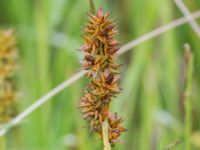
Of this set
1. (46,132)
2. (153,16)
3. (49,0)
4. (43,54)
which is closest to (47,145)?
(46,132)

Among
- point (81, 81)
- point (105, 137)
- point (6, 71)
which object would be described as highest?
point (81, 81)

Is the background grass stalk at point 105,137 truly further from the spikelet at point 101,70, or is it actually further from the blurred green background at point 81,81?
the blurred green background at point 81,81

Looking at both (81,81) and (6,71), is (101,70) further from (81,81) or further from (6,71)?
(81,81)

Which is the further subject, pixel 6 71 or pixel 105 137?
pixel 6 71

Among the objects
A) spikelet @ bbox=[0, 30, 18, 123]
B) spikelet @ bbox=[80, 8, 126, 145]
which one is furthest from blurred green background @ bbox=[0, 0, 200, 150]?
spikelet @ bbox=[80, 8, 126, 145]

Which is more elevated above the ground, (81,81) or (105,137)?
Answer: (81,81)

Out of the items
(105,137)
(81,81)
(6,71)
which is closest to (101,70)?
(105,137)

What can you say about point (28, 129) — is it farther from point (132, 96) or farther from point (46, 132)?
point (132, 96)
